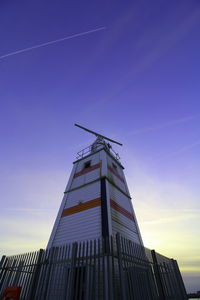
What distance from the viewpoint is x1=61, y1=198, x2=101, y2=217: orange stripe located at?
10.9m

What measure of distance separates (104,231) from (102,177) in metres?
4.27

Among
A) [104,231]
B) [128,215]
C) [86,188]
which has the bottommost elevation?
[104,231]

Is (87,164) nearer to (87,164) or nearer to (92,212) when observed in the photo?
(87,164)

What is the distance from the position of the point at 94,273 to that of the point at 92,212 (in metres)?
5.39

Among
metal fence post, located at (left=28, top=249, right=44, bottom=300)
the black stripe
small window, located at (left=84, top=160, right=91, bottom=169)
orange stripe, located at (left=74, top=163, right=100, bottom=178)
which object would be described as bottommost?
metal fence post, located at (left=28, top=249, right=44, bottom=300)

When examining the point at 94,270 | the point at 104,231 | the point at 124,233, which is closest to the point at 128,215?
the point at 124,233

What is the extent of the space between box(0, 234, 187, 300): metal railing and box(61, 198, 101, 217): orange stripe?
4104 millimetres

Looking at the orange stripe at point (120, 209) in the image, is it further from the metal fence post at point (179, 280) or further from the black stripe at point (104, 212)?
the metal fence post at point (179, 280)

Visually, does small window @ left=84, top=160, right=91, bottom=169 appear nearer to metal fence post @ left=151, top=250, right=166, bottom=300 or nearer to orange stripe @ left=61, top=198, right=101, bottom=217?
orange stripe @ left=61, top=198, right=101, bottom=217

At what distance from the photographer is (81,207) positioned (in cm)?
1142

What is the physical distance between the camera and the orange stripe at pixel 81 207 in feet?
35.6

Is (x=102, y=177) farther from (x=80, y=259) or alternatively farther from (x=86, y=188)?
(x=80, y=259)

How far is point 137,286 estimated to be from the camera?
555 cm

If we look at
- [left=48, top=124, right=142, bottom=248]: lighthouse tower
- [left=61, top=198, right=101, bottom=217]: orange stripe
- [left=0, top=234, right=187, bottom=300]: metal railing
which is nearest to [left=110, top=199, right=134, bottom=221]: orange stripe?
[left=48, top=124, right=142, bottom=248]: lighthouse tower
